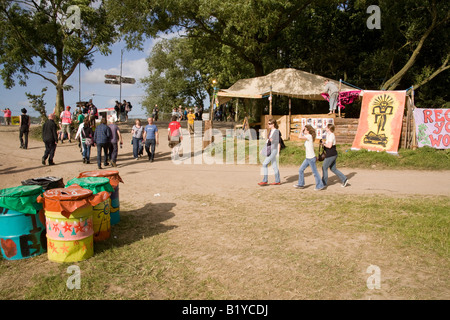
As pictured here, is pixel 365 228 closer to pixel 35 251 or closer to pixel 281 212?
pixel 281 212

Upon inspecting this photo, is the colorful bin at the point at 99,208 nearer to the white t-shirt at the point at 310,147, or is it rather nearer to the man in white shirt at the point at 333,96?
the white t-shirt at the point at 310,147

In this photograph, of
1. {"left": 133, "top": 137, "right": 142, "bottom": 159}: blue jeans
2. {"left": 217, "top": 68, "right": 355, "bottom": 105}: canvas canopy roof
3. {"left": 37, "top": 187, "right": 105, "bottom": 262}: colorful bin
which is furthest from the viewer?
{"left": 217, "top": 68, "right": 355, "bottom": 105}: canvas canopy roof

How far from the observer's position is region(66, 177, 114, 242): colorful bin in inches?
209

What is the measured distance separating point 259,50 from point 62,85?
1483cm

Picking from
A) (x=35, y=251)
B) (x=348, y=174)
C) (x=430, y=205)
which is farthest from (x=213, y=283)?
(x=348, y=174)

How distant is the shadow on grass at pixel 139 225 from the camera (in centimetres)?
548

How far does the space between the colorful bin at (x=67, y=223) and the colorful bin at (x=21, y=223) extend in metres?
0.19

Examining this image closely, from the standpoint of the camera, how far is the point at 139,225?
638 centimetres

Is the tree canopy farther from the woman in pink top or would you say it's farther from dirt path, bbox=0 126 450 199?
the woman in pink top

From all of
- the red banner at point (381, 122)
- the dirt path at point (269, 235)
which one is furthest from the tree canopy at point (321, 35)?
the dirt path at point (269, 235)

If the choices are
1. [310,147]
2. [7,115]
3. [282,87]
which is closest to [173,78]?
[7,115]

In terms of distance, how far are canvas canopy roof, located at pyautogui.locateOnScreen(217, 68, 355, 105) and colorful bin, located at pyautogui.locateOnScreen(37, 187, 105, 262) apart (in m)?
14.5

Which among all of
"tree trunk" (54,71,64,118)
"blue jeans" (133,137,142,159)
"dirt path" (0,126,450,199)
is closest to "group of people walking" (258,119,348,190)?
"dirt path" (0,126,450,199)
